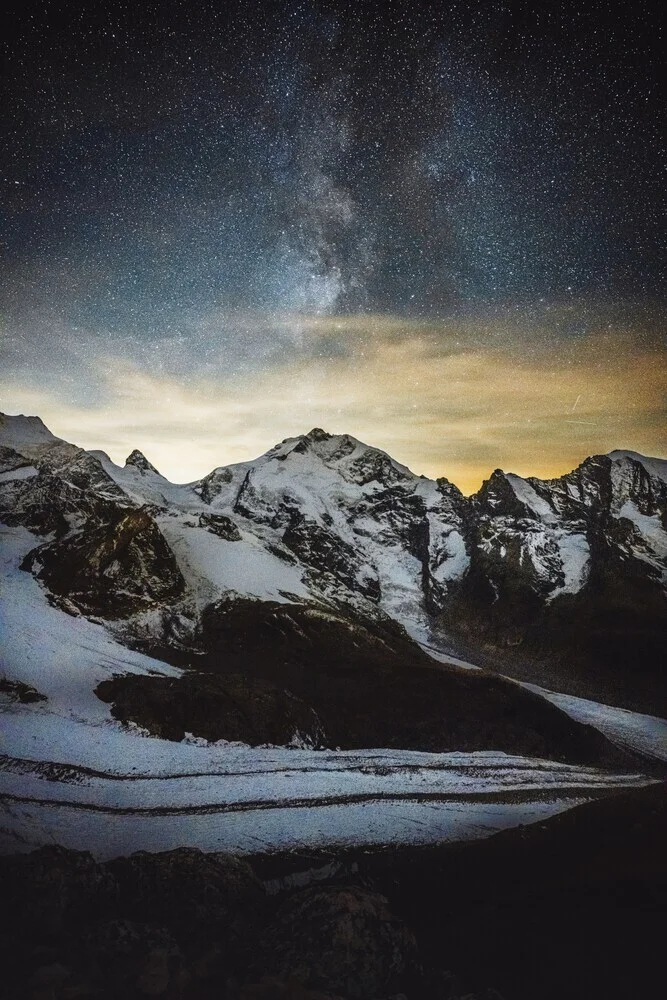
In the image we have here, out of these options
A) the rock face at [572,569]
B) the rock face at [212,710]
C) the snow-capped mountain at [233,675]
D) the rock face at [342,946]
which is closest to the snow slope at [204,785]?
the snow-capped mountain at [233,675]

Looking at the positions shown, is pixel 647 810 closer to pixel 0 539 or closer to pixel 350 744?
pixel 350 744

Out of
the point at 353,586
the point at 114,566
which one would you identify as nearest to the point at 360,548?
the point at 353,586

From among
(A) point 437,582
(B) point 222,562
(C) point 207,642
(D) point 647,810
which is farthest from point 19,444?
(D) point 647,810

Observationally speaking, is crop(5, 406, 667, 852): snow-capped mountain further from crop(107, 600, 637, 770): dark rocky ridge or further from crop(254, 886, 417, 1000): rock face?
crop(254, 886, 417, 1000): rock face

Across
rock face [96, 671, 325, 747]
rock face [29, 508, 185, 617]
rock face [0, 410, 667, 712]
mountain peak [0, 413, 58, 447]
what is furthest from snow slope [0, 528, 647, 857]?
mountain peak [0, 413, 58, 447]

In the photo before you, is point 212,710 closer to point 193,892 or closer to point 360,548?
point 193,892

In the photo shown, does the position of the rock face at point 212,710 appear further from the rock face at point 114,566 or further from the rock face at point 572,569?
the rock face at point 572,569
